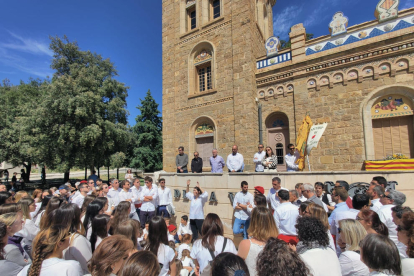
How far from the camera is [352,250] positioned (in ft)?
8.82

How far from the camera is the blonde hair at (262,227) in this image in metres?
2.66

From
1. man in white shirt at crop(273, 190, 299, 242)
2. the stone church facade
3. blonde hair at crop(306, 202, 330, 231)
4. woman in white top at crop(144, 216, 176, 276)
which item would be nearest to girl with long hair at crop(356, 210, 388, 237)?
blonde hair at crop(306, 202, 330, 231)

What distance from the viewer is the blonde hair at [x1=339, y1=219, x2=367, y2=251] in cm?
267

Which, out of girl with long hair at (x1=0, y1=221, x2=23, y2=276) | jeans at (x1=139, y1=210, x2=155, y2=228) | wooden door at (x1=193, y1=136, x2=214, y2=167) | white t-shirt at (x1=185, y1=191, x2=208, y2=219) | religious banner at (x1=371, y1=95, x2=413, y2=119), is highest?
religious banner at (x1=371, y1=95, x2=413, y2=119)

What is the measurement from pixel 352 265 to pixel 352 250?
1.04ft

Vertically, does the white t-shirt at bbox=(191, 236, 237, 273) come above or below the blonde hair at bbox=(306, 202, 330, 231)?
below

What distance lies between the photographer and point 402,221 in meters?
2.54

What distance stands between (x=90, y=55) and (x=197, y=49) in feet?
43.0

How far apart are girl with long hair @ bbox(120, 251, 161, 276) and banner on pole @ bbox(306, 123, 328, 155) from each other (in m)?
7.20

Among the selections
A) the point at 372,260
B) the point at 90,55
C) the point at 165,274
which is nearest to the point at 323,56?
the point at 372,260

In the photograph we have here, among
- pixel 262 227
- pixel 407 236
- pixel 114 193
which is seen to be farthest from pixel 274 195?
pixel 114 193

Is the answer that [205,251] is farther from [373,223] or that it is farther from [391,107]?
[391,107]

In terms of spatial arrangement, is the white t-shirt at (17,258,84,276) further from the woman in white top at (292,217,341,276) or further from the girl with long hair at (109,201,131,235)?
the woman in white top at (292,217,341,276)

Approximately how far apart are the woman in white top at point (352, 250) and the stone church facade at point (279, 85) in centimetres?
800
